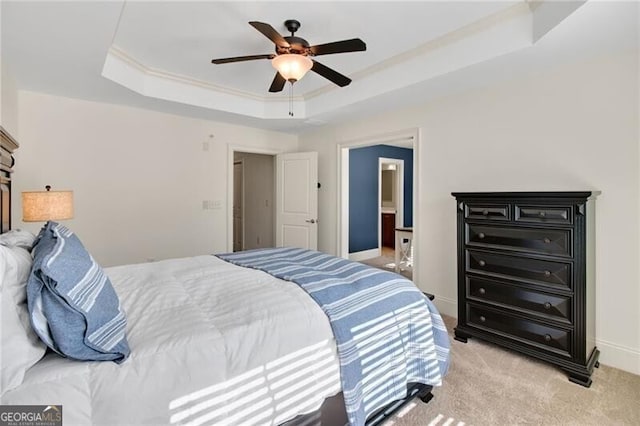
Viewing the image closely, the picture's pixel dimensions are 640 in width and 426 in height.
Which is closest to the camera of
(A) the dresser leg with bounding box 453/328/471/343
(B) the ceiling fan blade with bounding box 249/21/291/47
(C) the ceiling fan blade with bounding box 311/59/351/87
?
(B) the ceiling fan blade with bounding box 249/21/291/47

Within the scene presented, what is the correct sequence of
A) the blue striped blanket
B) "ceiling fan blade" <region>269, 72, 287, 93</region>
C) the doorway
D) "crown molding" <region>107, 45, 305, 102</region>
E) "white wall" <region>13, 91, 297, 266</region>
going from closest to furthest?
1. the blue striped blanket
2. "ceiling fan blade" <region>269, 72, 287, 93</region>
3. "crown molding" <region>107, 45, 305, 102</region>
4. "white wall" <region>13, 91, 297, 266</region>
5. the doorway

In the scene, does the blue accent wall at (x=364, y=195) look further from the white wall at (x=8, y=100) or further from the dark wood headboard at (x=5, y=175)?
the dark wood headboard at (x=5, y=175)

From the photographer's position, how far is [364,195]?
6410 millimetres

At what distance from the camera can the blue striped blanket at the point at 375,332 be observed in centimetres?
147

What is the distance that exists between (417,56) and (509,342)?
2630 mm

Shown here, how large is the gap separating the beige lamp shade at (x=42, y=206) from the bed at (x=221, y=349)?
3.25ft

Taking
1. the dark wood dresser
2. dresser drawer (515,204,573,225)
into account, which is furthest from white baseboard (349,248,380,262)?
dresser drawer (515,204,573,225)

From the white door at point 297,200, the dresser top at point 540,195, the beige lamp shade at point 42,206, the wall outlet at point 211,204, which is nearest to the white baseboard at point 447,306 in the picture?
the dresser top at point 540,195

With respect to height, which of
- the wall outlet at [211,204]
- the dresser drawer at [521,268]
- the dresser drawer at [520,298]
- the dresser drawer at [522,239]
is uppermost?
the wall outlet at [211,204]

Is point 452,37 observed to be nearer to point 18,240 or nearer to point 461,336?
point 461,336

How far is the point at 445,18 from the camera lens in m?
2.37

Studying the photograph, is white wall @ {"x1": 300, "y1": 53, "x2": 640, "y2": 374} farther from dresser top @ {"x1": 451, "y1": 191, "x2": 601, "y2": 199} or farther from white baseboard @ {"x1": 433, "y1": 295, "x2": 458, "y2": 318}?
dresser top @ {"x1": 451, "y1": 191, "x2": 601, "y2": 199}

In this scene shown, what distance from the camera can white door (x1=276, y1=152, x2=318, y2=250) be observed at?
191 inches

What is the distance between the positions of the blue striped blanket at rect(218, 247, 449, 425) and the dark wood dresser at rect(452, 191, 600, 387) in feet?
3.21
